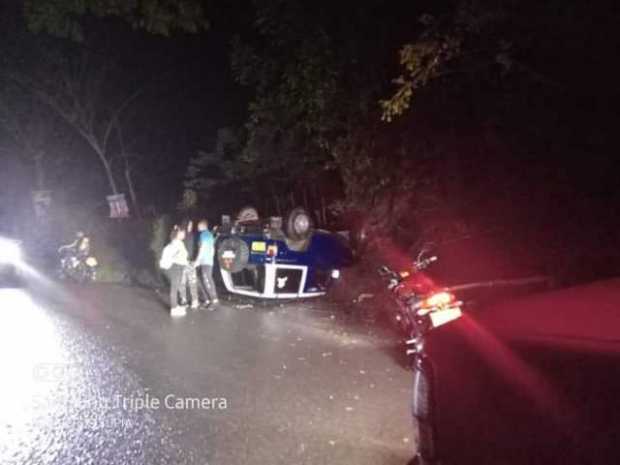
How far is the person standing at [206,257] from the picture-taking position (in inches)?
420

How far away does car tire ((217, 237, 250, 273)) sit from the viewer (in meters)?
10.5

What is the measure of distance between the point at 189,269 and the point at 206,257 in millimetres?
371

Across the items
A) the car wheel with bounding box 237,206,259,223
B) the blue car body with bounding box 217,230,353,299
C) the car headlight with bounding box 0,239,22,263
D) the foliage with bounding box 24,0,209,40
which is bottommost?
the blue car body with bounding box 217,230,353,299

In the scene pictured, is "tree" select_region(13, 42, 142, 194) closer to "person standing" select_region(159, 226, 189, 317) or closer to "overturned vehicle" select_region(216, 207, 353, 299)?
"overturned vehicle" select_region(216, 207, 353, 299)

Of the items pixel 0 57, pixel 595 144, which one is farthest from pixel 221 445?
pixel 0 57

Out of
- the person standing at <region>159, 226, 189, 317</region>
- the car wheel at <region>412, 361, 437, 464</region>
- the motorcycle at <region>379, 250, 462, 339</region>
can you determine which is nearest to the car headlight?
the person standing at <region>159, 226, 189, 317</region>

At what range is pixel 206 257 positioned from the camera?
35.1ft

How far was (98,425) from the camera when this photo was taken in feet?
16.8

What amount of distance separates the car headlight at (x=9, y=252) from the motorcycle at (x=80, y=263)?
1.24 metres

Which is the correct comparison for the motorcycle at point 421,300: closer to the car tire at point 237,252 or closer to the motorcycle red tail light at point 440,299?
the motorcycle red tail light at point 440,299

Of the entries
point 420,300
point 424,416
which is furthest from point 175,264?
point 424,416

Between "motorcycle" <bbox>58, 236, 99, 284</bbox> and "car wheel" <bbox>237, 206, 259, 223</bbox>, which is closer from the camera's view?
"car wheel" <bbox>237, 206, 259, 223</bbox>

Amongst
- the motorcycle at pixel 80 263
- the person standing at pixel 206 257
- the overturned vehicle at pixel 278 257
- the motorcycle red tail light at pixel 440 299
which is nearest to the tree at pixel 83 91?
the motorcycle at pixel 80 263

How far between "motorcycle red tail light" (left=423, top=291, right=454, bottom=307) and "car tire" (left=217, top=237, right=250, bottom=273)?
17.0 feet
